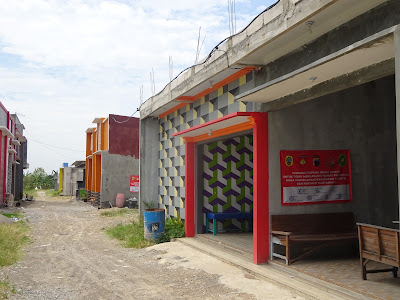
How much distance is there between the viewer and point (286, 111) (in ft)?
24.6

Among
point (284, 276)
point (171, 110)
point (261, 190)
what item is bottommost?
point (284, 276)

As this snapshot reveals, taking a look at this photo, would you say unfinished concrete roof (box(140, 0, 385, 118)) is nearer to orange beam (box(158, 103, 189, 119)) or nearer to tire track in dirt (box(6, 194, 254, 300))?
orange beam (box(158, 103, 189, 119))

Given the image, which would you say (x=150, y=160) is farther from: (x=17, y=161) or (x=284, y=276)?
(x=17, y=161)

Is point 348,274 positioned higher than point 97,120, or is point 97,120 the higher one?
point 97,120

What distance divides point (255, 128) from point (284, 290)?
8.99ft

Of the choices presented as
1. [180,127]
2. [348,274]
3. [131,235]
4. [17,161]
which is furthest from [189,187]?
[17,161]

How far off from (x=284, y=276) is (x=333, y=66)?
324 centimetres

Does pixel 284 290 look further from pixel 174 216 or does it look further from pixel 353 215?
pixel 174 216

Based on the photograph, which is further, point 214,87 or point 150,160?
point 150,160

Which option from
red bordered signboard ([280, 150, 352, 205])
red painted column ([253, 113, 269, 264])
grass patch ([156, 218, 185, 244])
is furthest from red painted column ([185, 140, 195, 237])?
red bordered signboard ([280, 150, 352, 205])

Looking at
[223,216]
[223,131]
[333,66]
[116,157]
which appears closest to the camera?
[333,66]

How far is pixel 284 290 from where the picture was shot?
235 inches

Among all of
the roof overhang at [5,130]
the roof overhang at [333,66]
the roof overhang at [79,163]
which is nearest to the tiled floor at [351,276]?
the roof overhang at [333,66]

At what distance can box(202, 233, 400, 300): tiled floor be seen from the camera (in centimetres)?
541
